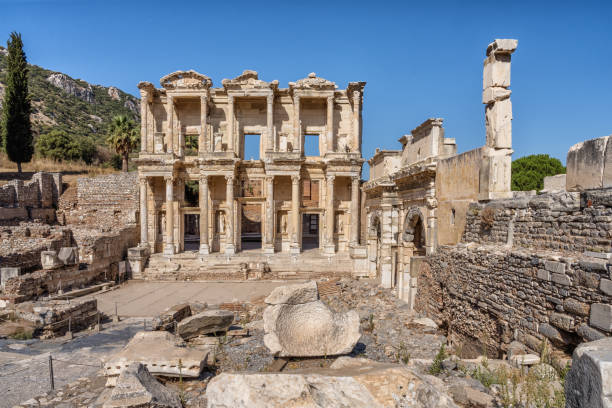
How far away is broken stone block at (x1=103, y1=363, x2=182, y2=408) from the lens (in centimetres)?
461

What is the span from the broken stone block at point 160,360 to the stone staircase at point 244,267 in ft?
43.7

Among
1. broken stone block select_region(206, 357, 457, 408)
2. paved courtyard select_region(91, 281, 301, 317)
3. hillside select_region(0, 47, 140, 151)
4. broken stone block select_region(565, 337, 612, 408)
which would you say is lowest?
paved courtyard select_region(91, 281, 301, 317)

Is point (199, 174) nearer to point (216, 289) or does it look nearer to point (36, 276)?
point (216, 289)

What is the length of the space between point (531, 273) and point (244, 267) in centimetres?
1587

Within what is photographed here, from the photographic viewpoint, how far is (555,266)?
19.3ft

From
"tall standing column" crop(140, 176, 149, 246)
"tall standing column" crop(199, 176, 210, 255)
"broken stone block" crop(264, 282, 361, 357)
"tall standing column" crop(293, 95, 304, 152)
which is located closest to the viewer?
"broken stone block" crop(264, 282, 361, 357)

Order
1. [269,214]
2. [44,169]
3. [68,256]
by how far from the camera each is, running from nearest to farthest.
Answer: [68,256]
[269,214]
[44,169]

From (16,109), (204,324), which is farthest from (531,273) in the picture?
(16,109)

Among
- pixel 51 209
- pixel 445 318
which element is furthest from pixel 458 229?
pixel 51 209

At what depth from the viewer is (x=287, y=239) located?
2336cm

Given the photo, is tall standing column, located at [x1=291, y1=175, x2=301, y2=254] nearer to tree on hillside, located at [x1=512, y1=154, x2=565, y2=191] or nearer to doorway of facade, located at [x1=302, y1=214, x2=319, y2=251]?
doorway of facade, located at [x1=302, y1=214, x2=319, y2=251]

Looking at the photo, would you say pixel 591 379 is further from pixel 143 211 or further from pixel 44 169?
pixel 44 169

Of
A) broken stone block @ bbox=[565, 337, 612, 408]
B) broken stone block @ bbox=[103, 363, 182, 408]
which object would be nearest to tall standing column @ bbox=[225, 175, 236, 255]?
broken stone block @ bbox=[103, 363, 182, 408]

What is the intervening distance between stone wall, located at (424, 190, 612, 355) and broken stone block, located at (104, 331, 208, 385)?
6115mm
